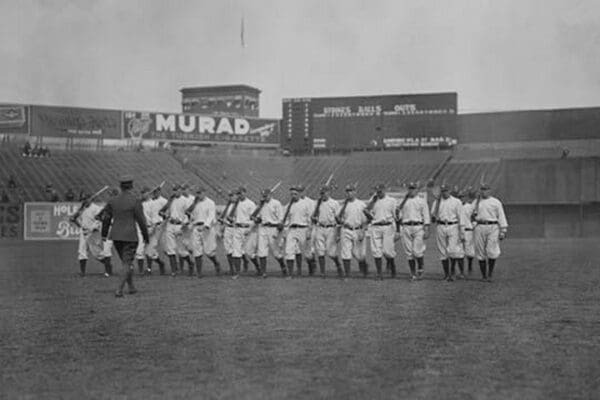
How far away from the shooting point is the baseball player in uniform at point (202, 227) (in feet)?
68.6

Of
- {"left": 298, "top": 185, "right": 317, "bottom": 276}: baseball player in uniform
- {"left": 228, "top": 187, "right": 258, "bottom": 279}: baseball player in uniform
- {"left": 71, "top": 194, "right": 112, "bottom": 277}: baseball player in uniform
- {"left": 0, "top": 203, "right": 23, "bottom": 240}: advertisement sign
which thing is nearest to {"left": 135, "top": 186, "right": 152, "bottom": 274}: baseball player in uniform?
{"left": 71, "top": 194, "right": 112, "bottom": 277}: baseball player in uniform

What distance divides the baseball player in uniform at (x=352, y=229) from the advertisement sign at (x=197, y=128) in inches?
1660

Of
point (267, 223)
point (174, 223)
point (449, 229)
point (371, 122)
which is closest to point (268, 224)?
point (267, 223)

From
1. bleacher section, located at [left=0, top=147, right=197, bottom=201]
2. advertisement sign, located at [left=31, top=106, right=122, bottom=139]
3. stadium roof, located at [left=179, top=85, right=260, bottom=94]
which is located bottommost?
bleacher section, located at [left=0, top=147, right=197, bottom=201]

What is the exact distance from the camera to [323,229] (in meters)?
20.4

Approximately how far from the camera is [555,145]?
59.6 metres

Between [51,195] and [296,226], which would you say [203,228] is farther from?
[51,195]

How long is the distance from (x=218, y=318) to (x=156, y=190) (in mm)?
9871

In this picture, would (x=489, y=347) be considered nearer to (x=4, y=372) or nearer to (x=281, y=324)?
(x=281, y=324)

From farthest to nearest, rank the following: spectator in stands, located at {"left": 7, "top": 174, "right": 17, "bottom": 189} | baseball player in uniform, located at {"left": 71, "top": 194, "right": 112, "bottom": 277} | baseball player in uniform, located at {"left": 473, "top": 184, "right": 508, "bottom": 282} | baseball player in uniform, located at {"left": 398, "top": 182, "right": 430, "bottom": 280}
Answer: spectator in stands, located at {"left": 7, "top": 174, "right": 17, "bottom": 189}, baseball player in uniform, located at {"left": 71, "top": 194, "right": 112, "bottom": 277}, baseball player in uniform, located at {"left": 398, "top": 182, "right": 430, "bottom": 280}, baseball player in uniform, located at {"left": 473, "top": 184, "right": 508, "bottom": 282}

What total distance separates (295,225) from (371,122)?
130 feet

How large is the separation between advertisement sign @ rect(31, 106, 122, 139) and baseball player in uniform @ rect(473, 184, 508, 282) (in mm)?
42076

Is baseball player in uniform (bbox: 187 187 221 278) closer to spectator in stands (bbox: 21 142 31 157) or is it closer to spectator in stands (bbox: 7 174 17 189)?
spectator in stands (bbox: 7 174 17 189)

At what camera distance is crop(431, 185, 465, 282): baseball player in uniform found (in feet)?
63.5
